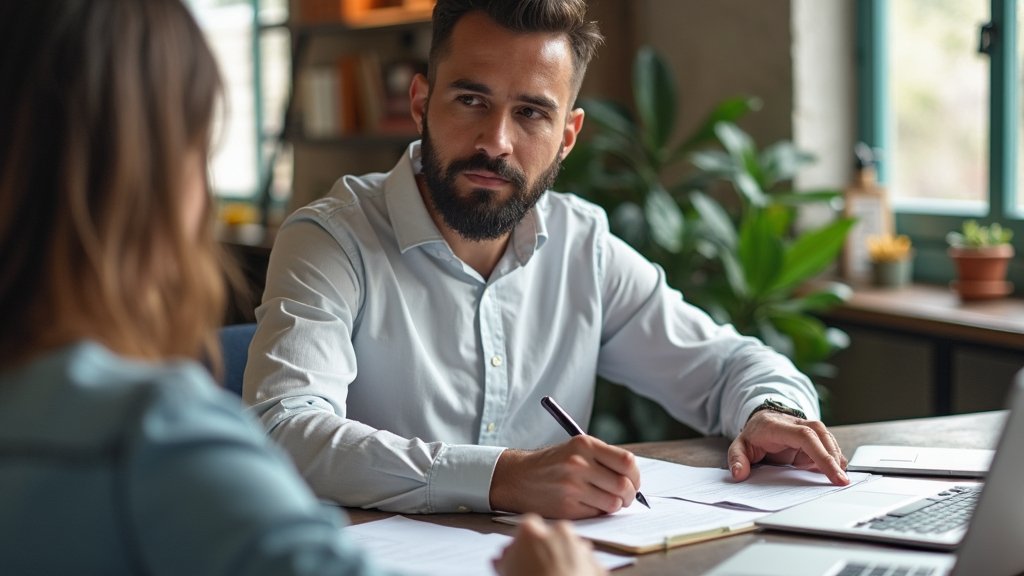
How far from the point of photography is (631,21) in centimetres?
394

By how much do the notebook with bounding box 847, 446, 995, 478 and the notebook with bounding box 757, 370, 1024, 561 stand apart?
0.04 meters

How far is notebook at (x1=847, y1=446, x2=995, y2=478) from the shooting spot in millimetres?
1494

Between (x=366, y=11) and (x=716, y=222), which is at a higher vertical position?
(x=366, y=11)

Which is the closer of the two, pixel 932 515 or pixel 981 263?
pixel 932 515

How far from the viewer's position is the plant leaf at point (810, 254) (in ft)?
9.54

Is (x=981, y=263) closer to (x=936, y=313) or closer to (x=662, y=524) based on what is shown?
(x=936, y=313)

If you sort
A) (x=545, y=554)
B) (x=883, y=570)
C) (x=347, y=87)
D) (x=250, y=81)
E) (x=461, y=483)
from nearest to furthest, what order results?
1. (x=545, y=554)
2. (x=883, y=570)
3. (x=461, y=483)
4. (x=347, y=87)
5. (x=250, y=81)

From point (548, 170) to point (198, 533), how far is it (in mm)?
1239

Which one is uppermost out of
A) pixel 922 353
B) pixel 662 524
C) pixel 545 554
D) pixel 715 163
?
pixel 715 163

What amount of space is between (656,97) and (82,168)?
259 cm

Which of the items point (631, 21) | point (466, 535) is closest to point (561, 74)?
point (466, 535)

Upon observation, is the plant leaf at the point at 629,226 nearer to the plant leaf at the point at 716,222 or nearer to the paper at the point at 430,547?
the plant leaf at the point at 716,222

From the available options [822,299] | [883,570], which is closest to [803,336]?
[822,299]

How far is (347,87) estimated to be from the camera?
492 centimetres
